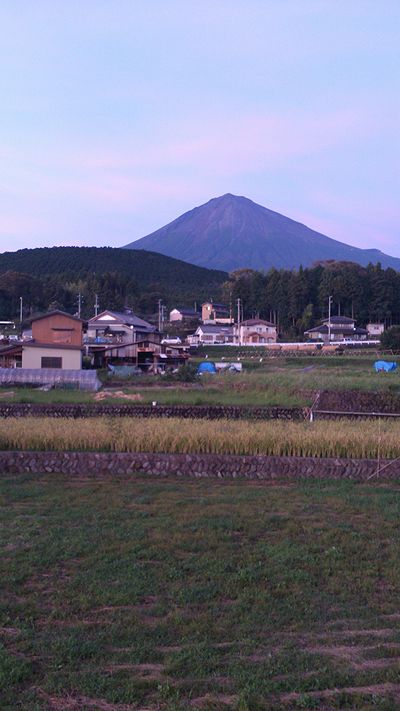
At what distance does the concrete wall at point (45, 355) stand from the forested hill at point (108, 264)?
193 feet

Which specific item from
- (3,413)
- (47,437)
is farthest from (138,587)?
(3,413)

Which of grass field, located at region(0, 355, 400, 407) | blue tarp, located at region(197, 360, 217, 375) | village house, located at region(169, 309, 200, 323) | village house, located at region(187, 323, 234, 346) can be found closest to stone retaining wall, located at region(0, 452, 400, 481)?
grass field, located at region(0, 355, 400, 407)

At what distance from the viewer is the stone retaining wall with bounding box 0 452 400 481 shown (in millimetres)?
8219

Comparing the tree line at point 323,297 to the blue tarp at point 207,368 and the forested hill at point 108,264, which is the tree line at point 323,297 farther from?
the forested hill at point 108,264

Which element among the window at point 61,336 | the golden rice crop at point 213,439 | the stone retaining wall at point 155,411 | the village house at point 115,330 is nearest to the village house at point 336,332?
the village house at point 115,330

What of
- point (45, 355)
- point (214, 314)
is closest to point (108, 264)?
point (214, 314)

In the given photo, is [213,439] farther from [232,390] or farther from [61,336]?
[61,336]

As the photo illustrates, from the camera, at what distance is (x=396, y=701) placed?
2.71m

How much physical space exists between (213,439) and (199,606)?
5.56 meters

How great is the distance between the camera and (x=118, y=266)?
9319cm

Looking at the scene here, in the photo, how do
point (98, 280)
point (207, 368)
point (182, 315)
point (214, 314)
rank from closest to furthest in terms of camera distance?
point (207, 368), point (182, 315), point (214, 314), point (98, 280)

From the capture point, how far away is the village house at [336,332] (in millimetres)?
51031

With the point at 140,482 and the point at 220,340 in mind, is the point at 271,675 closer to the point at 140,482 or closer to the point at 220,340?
the point at 140,482

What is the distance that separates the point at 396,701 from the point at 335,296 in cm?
5646
